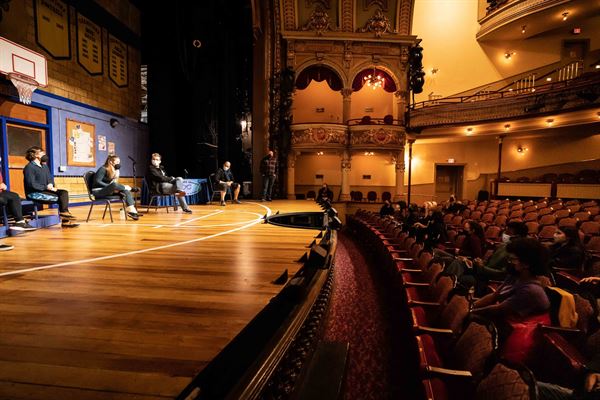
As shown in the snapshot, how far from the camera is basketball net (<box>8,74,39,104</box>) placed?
14.4ft

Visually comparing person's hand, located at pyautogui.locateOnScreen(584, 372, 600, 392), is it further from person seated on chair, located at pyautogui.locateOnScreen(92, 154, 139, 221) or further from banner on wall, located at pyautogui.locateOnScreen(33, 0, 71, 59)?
banner on wall, located at pyautogui.locateOnScreen(33, 0, 71, 59)

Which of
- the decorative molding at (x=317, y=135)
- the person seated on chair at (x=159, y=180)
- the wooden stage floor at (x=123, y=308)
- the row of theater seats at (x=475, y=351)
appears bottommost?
the row of theater seats at (x=475, y=351)

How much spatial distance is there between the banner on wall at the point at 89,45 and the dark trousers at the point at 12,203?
447 cm

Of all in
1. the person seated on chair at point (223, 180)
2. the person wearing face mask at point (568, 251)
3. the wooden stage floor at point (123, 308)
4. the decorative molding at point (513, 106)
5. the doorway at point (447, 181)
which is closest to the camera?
the wooden stage floor at point (123, 308)

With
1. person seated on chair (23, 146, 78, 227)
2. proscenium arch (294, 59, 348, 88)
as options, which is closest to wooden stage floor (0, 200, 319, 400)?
person seated on chair (23, 146, 78, 227)

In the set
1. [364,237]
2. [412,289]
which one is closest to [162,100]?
[364,237]

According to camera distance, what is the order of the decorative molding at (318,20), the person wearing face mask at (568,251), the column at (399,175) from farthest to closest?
the column at (399,175)
the decorative molding at (318,20)
the person wearing face mask at (568,251)

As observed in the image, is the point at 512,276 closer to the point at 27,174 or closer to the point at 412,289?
the point at 412,289

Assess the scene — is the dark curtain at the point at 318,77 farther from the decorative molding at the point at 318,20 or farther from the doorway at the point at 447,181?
the doorway at the point at 447,181

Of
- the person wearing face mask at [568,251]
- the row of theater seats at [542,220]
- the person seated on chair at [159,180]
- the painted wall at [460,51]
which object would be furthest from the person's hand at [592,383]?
the painted wall at [460,51]

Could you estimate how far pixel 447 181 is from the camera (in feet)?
42.1

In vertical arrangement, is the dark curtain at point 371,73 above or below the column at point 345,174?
above

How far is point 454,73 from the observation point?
12.3 metres

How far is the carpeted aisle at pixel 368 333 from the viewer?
2.08 metres
